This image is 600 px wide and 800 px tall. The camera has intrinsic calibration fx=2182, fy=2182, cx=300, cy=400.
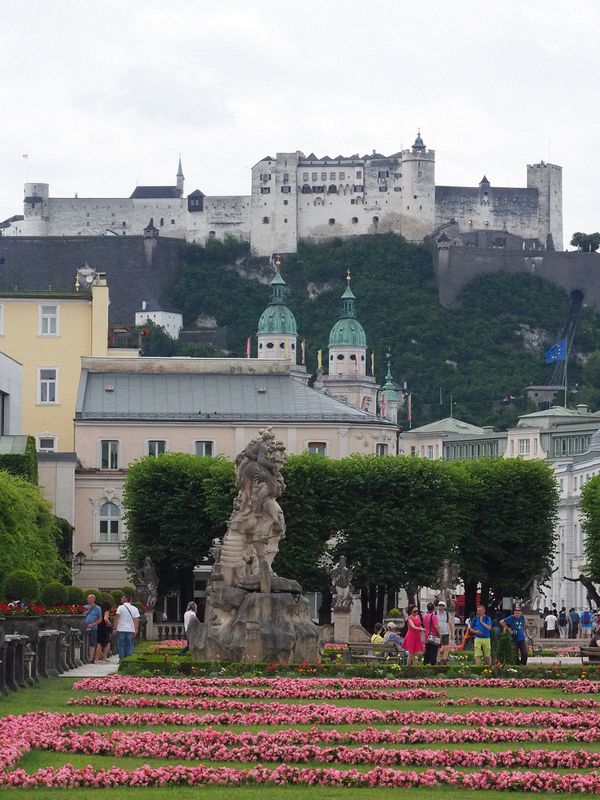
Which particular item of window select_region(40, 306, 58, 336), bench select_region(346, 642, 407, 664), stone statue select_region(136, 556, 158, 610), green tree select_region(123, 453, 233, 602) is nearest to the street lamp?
green tree select_region(123, 453, 233, 602)

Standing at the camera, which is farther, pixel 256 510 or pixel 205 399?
pixel 205 399

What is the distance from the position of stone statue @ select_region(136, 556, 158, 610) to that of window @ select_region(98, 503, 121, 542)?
12.4 metres

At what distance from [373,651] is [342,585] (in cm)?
2185

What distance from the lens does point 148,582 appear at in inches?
2849

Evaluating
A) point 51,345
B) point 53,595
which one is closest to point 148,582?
point 51,345

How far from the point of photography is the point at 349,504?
73.4 meters

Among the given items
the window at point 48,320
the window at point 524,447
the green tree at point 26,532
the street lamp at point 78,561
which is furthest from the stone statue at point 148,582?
the window at point 524,447

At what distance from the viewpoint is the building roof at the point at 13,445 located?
242 feet

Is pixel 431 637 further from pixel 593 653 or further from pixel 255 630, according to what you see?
pixel 255 630

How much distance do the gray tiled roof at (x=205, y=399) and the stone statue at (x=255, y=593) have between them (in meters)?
47.6

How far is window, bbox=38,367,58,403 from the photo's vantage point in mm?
92125

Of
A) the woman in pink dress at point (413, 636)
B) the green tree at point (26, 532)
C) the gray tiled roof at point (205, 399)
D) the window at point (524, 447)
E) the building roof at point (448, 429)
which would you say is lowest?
the woman in pink dress at point (413, 636)

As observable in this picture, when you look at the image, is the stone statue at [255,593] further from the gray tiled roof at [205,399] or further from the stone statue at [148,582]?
the gray tiled roof at [205,399]

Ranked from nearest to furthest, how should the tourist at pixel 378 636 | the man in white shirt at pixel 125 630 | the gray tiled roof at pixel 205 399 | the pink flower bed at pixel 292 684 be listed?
the pink flower bed at pixel 292 684, the man in white shirt at pixel 125 630, the tourist at pixel 378 636, the gray tiled roof at pixel 205 399
